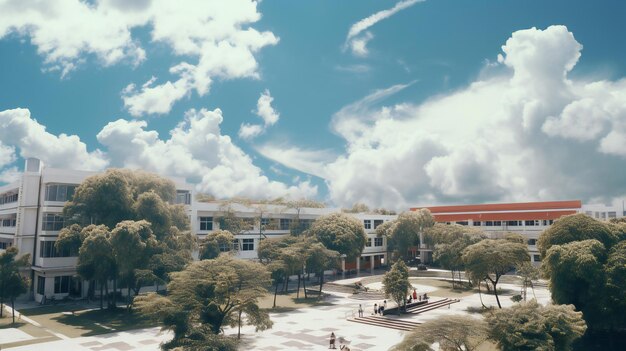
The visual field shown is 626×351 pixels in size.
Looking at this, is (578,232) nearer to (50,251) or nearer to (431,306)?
(431,306)

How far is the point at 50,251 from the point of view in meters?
45.0

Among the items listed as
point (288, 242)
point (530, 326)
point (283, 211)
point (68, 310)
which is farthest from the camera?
point (283, 211)

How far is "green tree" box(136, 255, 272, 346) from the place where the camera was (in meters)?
25.6

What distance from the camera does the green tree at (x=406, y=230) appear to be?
239 feet

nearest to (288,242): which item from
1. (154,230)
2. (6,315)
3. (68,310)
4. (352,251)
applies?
(352,251)

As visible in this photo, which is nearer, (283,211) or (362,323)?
(362,323)

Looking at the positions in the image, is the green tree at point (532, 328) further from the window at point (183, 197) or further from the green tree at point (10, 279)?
the window at point (183, 197)

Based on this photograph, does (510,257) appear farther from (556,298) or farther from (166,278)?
(166,278)

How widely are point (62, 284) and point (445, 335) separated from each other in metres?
40.8

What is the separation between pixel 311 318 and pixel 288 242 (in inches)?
498

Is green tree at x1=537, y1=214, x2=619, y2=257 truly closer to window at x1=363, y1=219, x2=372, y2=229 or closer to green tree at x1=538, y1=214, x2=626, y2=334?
green tree at x1=538, y1=214, x2=626, y2=334

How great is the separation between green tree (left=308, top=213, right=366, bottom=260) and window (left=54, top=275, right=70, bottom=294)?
2790cm

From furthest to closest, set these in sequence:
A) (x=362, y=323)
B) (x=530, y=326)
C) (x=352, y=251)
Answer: (x=352, y=251) < (x=362, y=323) < (x=530, y=326)

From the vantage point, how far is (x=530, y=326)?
65.4 ft
